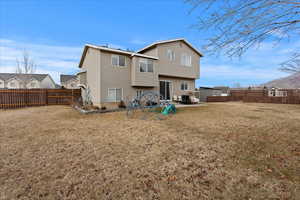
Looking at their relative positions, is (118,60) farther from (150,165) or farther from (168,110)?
(150,165)

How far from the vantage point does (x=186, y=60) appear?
14.5 metres

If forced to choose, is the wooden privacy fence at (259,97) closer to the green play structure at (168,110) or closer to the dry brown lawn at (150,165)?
the green play structure at (168,110)

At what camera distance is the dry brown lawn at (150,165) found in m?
2.03

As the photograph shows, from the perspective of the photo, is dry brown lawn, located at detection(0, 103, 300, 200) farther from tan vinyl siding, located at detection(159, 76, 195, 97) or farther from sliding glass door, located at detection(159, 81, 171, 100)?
tan vinyl siding, located at detection(159, 76, 195, 97)

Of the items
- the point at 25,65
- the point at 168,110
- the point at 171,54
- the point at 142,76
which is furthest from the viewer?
the point at 25,65

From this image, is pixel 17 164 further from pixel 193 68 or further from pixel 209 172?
pixel 193 68

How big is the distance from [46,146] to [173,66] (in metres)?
12.1

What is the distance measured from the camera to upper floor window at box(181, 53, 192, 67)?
46.6ft

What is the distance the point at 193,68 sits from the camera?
15141mm

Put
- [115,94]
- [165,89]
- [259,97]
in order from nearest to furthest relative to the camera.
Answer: [115,94] → [165,89] → [259,97]

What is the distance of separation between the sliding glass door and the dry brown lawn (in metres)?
9.11

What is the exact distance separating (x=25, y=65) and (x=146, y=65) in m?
25.0

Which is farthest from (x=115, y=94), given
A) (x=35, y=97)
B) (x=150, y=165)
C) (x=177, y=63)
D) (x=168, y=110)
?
(x=150, y=165)

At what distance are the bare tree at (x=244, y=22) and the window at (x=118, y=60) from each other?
841 cm
